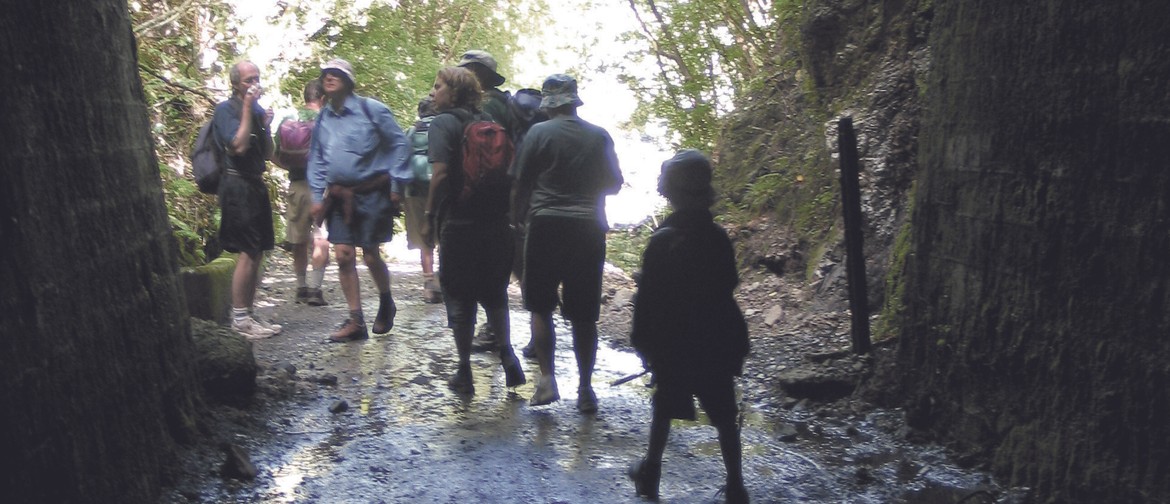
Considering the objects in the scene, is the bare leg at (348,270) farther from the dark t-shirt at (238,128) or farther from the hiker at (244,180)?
the dark t-shirt at (238,128)

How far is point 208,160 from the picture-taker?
8.12 metres

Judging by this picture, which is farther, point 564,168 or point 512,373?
point 512,373

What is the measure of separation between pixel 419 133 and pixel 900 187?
4.66 meters

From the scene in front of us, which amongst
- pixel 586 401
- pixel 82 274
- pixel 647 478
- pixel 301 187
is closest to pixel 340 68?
pixel 301 187

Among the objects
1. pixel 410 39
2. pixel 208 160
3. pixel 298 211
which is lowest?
pixel 298 211

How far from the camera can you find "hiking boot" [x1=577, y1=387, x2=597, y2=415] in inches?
256

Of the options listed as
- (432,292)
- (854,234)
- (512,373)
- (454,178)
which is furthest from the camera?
(432,292)

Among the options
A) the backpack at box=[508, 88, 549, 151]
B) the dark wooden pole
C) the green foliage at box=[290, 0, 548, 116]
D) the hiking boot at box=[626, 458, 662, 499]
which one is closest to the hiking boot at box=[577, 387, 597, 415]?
the hiking boot at box=[626, 458, 662, 499]

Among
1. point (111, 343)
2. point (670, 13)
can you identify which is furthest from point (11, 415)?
point (670, 13)

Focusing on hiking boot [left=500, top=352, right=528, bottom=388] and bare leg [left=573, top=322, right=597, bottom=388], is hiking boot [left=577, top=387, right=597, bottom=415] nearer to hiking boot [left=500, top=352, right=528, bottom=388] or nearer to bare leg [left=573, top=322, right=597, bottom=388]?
bare leg [left=573, top=322, right=597, bottom=388]

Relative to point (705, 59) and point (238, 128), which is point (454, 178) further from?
point (705, 59)

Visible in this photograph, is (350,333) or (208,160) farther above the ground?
(208,160)

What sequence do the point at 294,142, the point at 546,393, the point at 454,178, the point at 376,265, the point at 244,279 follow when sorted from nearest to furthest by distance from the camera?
the point at 546,393
the point at 454,178
the point at 244,279
the point at 376,265
the point at 294,142

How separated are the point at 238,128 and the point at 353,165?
0.94m
